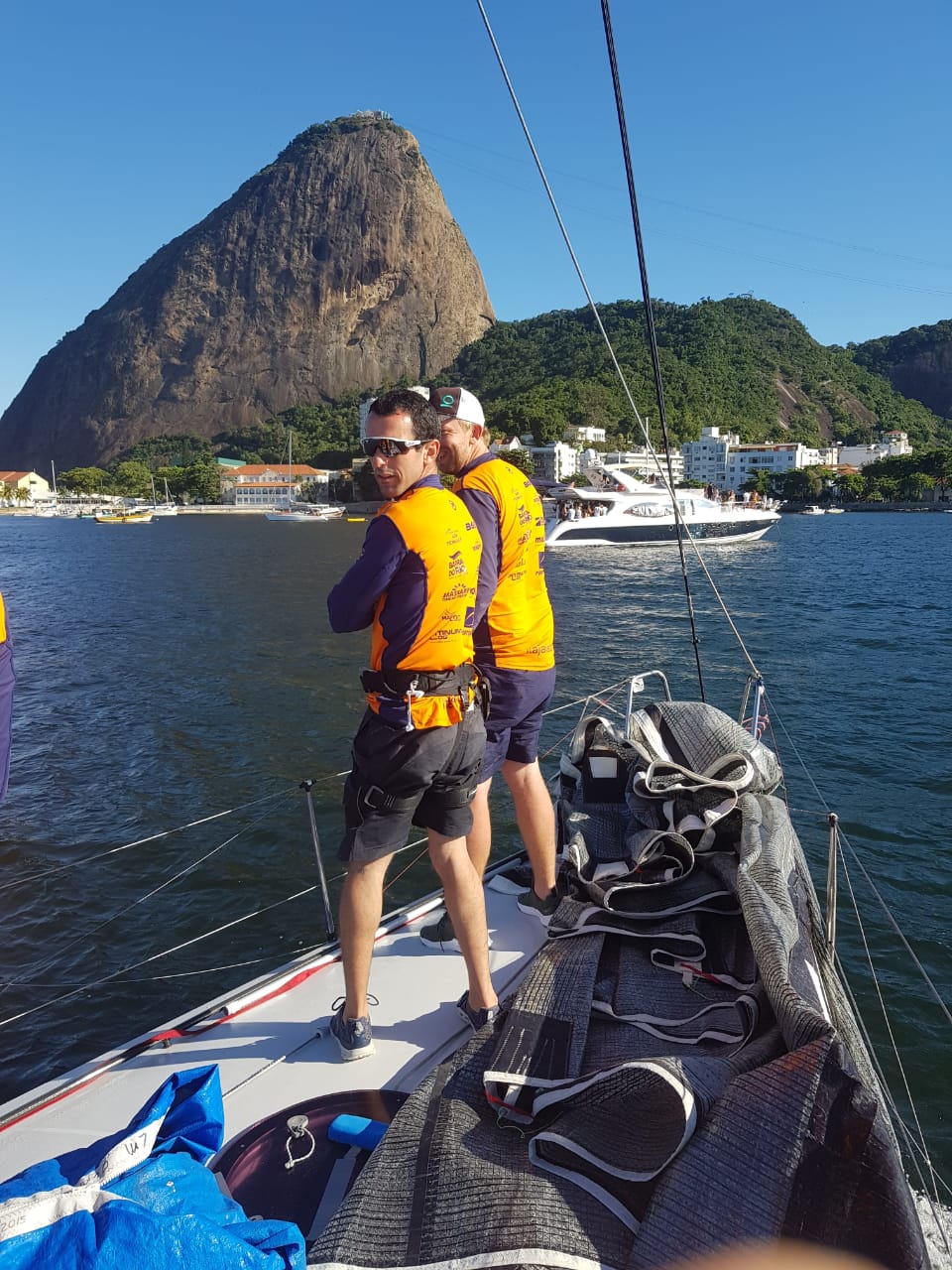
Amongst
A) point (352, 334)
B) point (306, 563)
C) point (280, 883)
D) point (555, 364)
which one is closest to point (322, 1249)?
point (280, 883)

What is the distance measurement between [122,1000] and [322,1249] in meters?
3.96

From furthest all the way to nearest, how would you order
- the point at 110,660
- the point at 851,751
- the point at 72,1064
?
the point at 110,660 < the point at 851,751 < the point at 72,1064

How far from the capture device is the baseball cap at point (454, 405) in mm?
3068

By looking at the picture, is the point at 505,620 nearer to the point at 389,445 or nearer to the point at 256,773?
the point at 389,445

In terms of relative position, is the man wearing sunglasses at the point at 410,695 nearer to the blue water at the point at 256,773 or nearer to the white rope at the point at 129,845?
the white rope at the point at 129,845

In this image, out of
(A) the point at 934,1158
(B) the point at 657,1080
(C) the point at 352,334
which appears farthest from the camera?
(C) the point at 352,334

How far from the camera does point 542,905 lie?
3.58m

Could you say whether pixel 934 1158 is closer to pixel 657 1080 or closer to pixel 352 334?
pixel 657 1080

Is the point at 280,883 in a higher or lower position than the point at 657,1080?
lower

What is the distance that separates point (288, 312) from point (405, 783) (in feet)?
615

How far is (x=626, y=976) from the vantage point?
9.49 ft

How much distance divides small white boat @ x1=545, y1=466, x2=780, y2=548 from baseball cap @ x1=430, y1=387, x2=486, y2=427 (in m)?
46.9

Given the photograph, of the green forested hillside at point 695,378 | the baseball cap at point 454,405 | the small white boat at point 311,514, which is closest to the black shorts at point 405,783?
the baseball cap at point 454,405

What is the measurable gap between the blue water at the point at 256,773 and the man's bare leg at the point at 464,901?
106 inches
